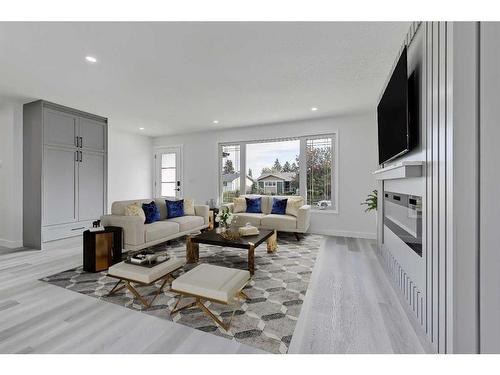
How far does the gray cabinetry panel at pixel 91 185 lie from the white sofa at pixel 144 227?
147cm

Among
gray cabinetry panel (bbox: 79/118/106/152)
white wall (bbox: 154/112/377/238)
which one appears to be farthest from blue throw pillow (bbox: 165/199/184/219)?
white wall (bbox: 154/112/377/238)

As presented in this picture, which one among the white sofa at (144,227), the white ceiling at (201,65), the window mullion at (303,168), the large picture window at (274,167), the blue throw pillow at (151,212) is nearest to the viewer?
the white ceiling at (201,65)

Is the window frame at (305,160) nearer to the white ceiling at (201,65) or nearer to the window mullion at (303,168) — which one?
the window mullion at (303,168)

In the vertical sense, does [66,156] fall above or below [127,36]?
below

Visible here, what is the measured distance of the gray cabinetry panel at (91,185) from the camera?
454cm

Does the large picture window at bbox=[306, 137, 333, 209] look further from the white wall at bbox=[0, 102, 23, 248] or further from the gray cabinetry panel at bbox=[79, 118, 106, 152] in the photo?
the white wall at bbox=[0, 102, 23, 248]

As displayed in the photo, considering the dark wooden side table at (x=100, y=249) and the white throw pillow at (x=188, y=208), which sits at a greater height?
the white throw pillow at (x=188, y=208)

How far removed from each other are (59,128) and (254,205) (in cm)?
398

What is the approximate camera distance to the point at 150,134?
6605 millimetres

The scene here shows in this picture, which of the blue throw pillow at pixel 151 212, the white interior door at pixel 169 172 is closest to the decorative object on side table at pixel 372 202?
the blue throw pillow at pixel 151 212
